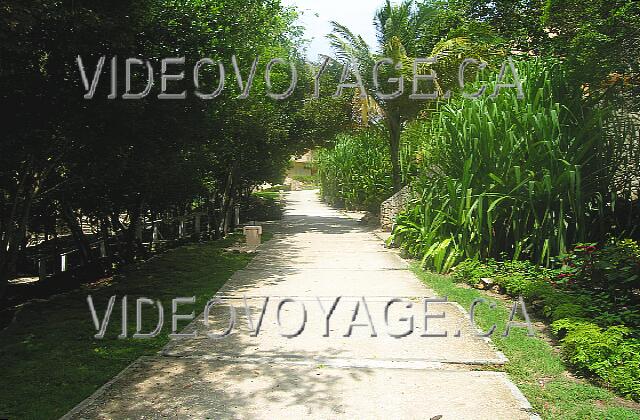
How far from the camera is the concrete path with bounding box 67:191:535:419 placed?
13.7 feet

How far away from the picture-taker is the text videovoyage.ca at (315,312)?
6.20m

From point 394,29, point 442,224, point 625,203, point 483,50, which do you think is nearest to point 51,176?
point 442,224

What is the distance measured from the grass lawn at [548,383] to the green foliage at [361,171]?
16.8 meters

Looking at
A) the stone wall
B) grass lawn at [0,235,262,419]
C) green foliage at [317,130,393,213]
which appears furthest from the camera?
green foliage at [317,130,393,213]

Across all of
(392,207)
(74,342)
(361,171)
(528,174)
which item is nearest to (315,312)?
(74,342)

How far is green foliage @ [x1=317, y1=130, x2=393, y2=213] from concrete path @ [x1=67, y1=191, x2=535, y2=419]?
15.0m

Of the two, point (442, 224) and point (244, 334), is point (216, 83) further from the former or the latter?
point (442, 224)

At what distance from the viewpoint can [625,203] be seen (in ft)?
27.9

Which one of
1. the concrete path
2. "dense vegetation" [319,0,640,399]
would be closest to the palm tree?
"dense vegetation" [319,0,640,399]

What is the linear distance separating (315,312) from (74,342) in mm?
2839

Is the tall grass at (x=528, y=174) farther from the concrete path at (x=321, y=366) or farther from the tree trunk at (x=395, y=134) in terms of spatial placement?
the tree trunk at (x=395, y=134)

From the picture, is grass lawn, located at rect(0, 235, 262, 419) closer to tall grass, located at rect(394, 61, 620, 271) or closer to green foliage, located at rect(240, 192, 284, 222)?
tall grass, located at rect(394, 61, 620, 271)

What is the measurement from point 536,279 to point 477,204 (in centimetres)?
169

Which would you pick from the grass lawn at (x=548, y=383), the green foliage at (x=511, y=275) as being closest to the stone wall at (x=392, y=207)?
the green foliage at (x=511, y=275)
